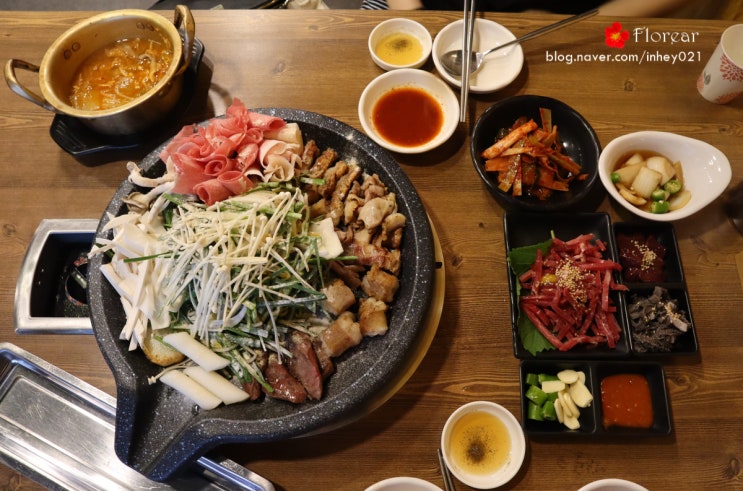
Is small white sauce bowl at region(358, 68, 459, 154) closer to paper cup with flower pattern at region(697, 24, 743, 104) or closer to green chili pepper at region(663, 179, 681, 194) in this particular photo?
green chili pepper at region(663, 179, 681, 194)

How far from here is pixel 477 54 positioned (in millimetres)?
2270

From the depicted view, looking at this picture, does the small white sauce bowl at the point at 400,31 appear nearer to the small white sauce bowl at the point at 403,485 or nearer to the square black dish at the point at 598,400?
the square black dish at the point at 598,400

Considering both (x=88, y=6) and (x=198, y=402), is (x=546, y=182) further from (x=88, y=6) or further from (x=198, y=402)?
(x=88, y=6)

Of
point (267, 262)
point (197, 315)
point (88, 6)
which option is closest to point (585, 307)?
point (267, 262)

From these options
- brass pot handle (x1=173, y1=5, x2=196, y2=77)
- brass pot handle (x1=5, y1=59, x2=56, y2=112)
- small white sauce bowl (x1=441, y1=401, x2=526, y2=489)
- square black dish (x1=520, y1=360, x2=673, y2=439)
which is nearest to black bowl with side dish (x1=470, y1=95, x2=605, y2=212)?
square black dish (x1=520, y1=360, x2=673, y2=439)

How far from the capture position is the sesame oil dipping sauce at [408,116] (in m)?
2.12

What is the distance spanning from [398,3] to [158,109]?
4.60 ft

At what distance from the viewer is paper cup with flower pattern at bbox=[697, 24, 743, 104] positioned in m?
2.04

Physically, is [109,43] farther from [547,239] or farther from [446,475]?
[446,475]

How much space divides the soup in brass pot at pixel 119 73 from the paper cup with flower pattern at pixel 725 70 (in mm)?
2319

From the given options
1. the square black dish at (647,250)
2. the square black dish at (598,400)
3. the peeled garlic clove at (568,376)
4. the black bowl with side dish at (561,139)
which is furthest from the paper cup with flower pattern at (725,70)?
the peeled garlic clove at (568,376)

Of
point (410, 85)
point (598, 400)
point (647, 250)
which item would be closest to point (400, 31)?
point (410, 85)

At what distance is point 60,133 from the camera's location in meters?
2.06

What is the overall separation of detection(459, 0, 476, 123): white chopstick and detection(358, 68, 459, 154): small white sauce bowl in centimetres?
4
